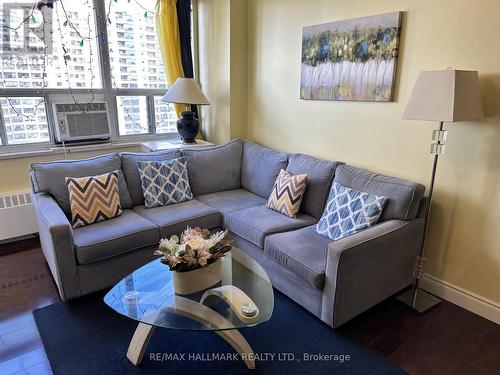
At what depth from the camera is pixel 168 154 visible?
3158mm

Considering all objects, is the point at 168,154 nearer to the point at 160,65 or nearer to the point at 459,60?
the point at 160,65

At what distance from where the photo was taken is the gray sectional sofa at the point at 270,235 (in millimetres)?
2027

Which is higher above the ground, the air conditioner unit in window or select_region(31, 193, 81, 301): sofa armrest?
the air conditioner unit in window

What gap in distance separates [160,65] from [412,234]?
3.14 metres

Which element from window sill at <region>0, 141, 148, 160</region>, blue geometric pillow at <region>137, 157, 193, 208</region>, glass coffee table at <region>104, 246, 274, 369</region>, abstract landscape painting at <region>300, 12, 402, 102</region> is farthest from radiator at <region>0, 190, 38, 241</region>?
abstract landscape painting at <region>300, 12, 402, 102</region>

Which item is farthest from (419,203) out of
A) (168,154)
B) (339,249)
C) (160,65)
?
(160,65)

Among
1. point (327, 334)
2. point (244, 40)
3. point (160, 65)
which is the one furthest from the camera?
point (160, 65)

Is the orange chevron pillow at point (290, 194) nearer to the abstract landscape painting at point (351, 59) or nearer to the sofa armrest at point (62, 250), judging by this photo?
the abstract landscape painting at point (351, 59)

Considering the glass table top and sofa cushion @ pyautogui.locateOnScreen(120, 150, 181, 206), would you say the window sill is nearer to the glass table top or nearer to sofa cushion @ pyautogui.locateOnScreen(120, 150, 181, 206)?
sofa cushion @ pyautogui.locateOnScreen(120, 150, 181, 206)

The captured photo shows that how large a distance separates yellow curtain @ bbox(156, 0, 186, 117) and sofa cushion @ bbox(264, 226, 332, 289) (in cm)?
235

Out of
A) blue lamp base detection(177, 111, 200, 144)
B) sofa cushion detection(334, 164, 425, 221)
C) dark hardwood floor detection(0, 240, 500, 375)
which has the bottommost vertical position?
dark hardwood floor detection(0, 240, 500, 375)

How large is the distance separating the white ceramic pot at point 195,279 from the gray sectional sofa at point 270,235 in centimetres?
59

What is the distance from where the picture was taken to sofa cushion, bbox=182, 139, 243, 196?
325 cm

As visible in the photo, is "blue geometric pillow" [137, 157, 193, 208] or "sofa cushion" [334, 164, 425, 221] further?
"blue geometric pillow" [137, 157, 193, 208]
